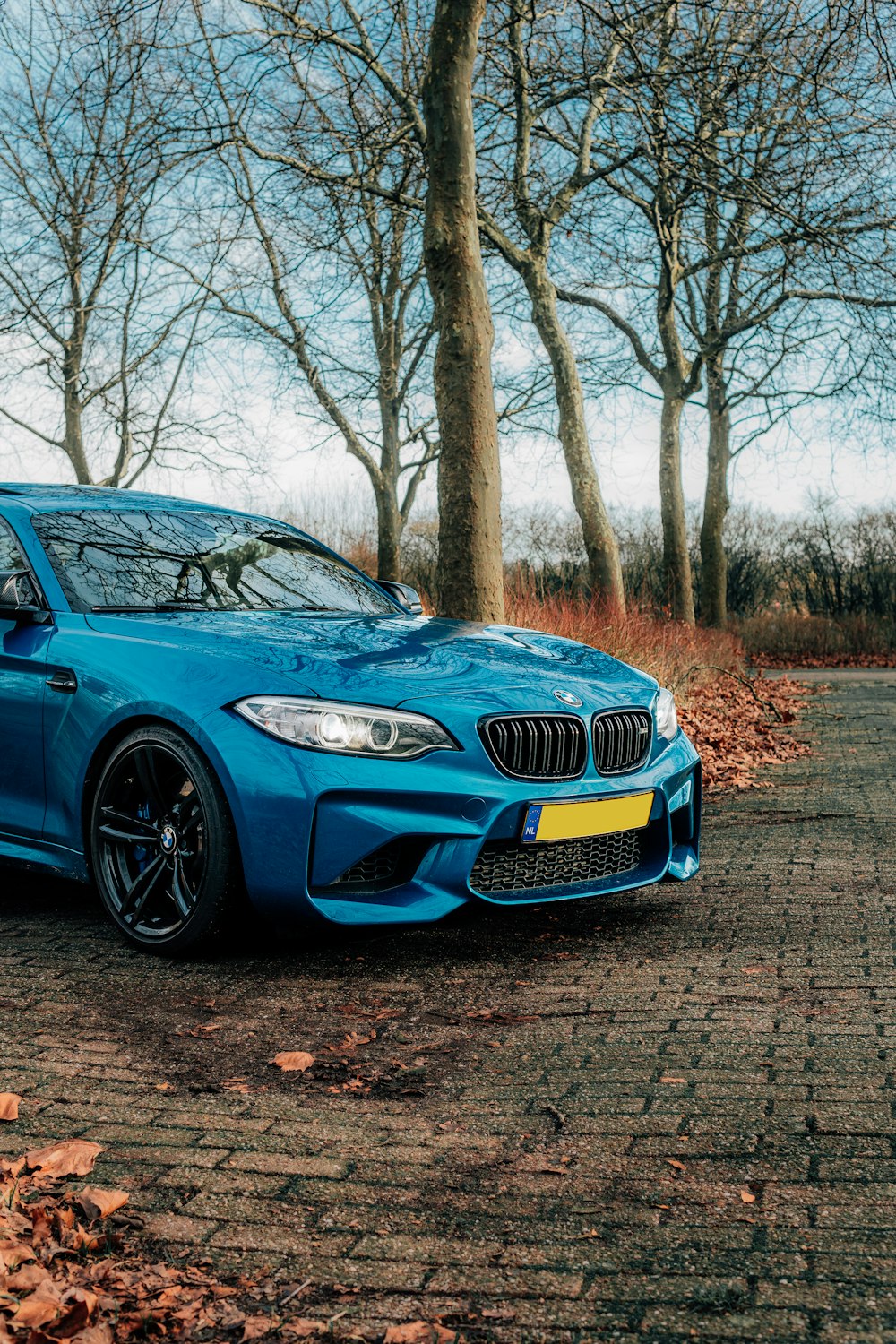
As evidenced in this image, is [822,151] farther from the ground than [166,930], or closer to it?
farther from the ground

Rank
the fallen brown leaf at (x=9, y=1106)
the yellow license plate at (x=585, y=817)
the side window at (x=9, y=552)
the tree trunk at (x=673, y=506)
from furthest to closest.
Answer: the tree trunk at (x=673, y=506)
the side window at (x=9, y=552)
the yellow license plate at (x=585, y=817)
the fallen brown leaf at (x=9, y=1106)

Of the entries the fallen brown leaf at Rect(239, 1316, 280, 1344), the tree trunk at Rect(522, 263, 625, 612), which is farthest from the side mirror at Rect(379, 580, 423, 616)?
the tree trunk at Rect(522, 263, 625, 612)

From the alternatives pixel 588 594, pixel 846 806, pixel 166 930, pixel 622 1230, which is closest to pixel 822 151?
pixel 846 806

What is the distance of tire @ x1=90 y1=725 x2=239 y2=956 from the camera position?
13.8 ft

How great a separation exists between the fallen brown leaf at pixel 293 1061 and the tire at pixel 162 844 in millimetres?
805

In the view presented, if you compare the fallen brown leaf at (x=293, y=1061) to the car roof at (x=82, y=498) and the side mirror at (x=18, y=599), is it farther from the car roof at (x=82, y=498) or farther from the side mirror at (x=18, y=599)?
the car roof at (x=82, y=498)

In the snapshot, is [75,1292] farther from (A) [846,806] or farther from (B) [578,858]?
(A) [846,806]

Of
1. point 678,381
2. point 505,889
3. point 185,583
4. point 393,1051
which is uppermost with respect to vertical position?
point 678,381

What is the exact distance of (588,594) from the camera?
65.3 ft

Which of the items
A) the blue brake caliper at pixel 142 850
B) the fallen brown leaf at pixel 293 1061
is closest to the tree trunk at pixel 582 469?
the blue brake caliper at pixel 142 850

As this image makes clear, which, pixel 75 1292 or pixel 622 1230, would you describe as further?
pixel 622 1230

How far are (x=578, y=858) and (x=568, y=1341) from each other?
8.01 feet

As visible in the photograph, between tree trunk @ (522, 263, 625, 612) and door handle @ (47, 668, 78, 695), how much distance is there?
13664mm

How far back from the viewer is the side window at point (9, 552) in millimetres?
5250
